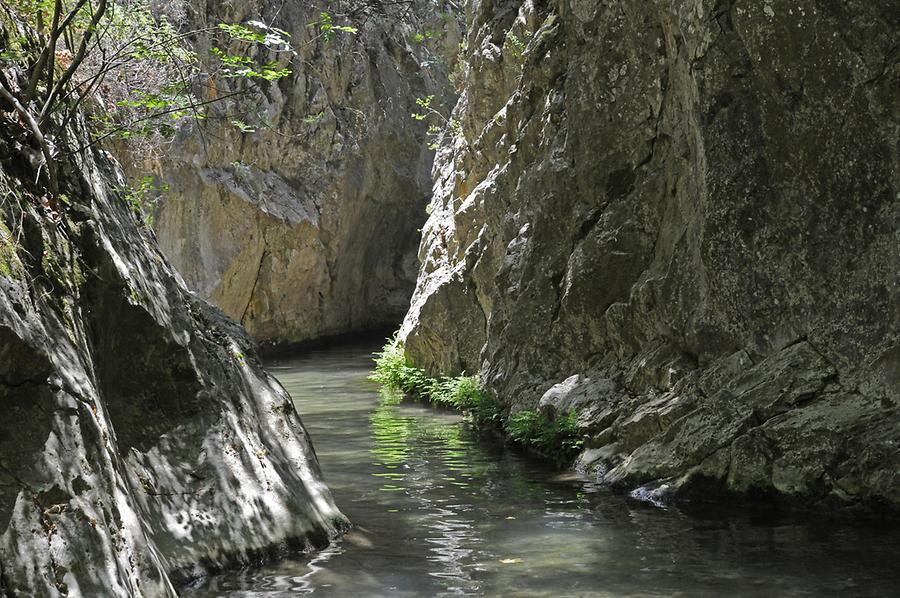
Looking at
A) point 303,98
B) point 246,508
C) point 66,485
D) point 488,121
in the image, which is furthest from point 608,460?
point 303,98

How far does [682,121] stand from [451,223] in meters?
8.18

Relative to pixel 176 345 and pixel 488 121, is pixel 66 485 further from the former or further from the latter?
pixel 488 121

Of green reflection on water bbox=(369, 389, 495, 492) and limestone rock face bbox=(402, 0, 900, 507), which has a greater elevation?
limestone rock face bbox=(402, 0, 900, 507)

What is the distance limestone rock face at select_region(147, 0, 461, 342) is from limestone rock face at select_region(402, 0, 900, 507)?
13911 mm

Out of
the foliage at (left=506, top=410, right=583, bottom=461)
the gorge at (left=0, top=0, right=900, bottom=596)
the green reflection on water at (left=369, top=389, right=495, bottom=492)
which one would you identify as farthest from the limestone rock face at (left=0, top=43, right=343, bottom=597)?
the foliage at (left=506, top=410, right=583, bottom=461)

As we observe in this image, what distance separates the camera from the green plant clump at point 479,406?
1180cm

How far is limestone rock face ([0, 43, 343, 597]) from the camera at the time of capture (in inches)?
184

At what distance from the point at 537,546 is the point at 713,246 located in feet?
13.0

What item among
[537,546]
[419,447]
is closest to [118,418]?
[537,546]

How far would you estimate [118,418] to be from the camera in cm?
662

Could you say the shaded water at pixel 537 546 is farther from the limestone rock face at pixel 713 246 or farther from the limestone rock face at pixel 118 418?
the limestone rock face at pixel 713 246

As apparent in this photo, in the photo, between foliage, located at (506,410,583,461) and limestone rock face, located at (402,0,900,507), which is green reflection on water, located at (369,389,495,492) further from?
limestone rock face, located at (402,0,900,507)

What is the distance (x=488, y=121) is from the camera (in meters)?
17.6

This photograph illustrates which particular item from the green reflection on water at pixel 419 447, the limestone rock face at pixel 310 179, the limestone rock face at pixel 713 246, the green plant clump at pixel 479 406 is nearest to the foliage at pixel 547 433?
the green plant clump at pixel 479 406
